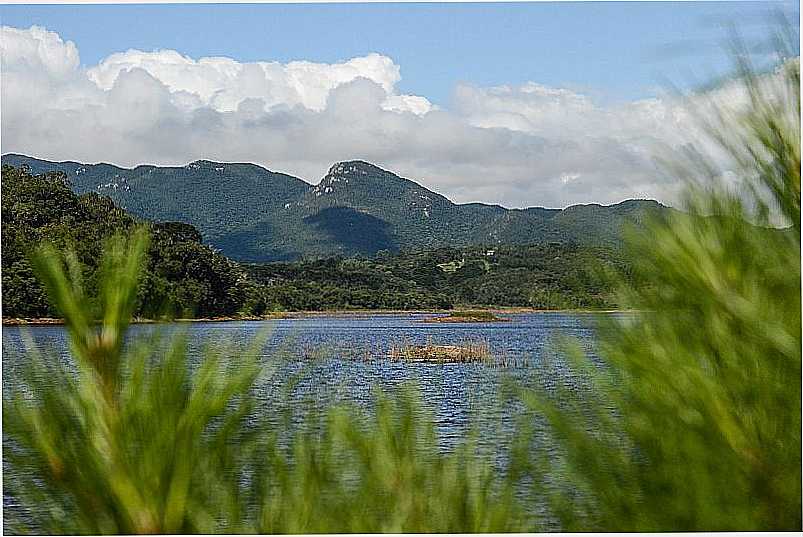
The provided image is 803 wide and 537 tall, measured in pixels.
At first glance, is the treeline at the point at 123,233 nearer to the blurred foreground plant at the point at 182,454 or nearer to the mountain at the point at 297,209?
the mountain at the point at 297,209

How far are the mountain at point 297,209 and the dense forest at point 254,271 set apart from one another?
0.08 meters

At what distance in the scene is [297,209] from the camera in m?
5.06

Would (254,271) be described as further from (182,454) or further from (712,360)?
(712,360)

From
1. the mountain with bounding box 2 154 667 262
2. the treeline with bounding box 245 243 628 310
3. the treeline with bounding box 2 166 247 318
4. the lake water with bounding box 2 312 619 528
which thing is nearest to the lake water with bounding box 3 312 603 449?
the lake water with bounding box 2 312 619 528

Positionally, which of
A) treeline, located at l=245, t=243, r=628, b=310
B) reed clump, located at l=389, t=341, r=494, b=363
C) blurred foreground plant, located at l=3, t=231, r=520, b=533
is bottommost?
reed clump, located at l=389, t=341, r=494, b=363

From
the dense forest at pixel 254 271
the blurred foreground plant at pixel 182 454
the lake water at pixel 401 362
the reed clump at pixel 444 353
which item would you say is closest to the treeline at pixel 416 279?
the dense forest at pixel 254 271

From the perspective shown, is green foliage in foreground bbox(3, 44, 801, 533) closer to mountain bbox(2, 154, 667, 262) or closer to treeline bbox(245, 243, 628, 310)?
treeline bbox(245, 243, 628, 310)

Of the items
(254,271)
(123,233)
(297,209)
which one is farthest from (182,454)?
(297,209)

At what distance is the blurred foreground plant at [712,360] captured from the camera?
0.98 m

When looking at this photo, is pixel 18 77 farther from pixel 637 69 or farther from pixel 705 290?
pixel 705 290

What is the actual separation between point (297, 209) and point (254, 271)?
0.87 m

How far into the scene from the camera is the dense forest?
3423mm

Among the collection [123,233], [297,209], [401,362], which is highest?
[297,209]

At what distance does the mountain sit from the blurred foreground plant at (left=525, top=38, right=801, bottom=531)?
2.98 meters
